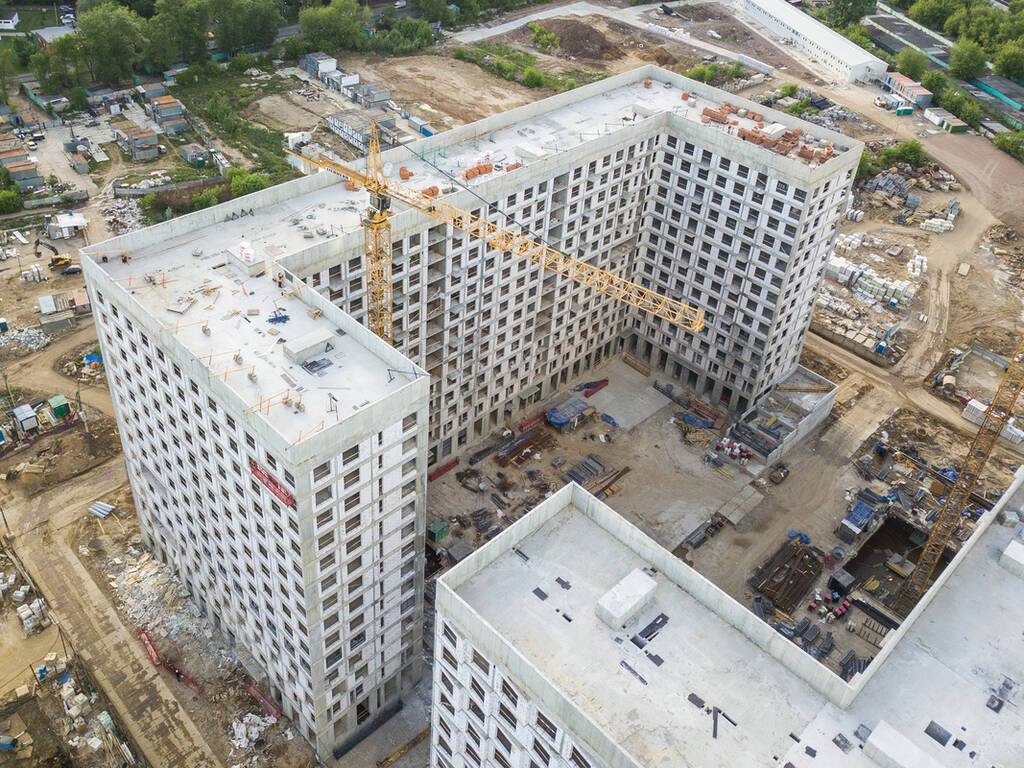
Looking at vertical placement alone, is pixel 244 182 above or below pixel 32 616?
A: above

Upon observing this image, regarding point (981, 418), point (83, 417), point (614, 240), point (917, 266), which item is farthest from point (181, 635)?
point (917, 266)

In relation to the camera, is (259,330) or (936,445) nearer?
(259,330)

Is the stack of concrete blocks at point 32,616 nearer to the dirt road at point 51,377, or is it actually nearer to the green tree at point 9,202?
the dirt road at point 51,377

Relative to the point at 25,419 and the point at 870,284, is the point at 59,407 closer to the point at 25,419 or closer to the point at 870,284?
the point at 25,419

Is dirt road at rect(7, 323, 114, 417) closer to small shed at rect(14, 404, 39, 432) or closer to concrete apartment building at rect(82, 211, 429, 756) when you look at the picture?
small shed at rect(14, 404, 39, 432)

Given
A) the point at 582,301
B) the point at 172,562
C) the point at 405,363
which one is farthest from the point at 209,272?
the point at 582,301

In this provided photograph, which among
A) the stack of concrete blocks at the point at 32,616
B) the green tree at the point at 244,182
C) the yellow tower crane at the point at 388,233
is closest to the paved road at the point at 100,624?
the stack of concrete blocks at the point at 32,616
